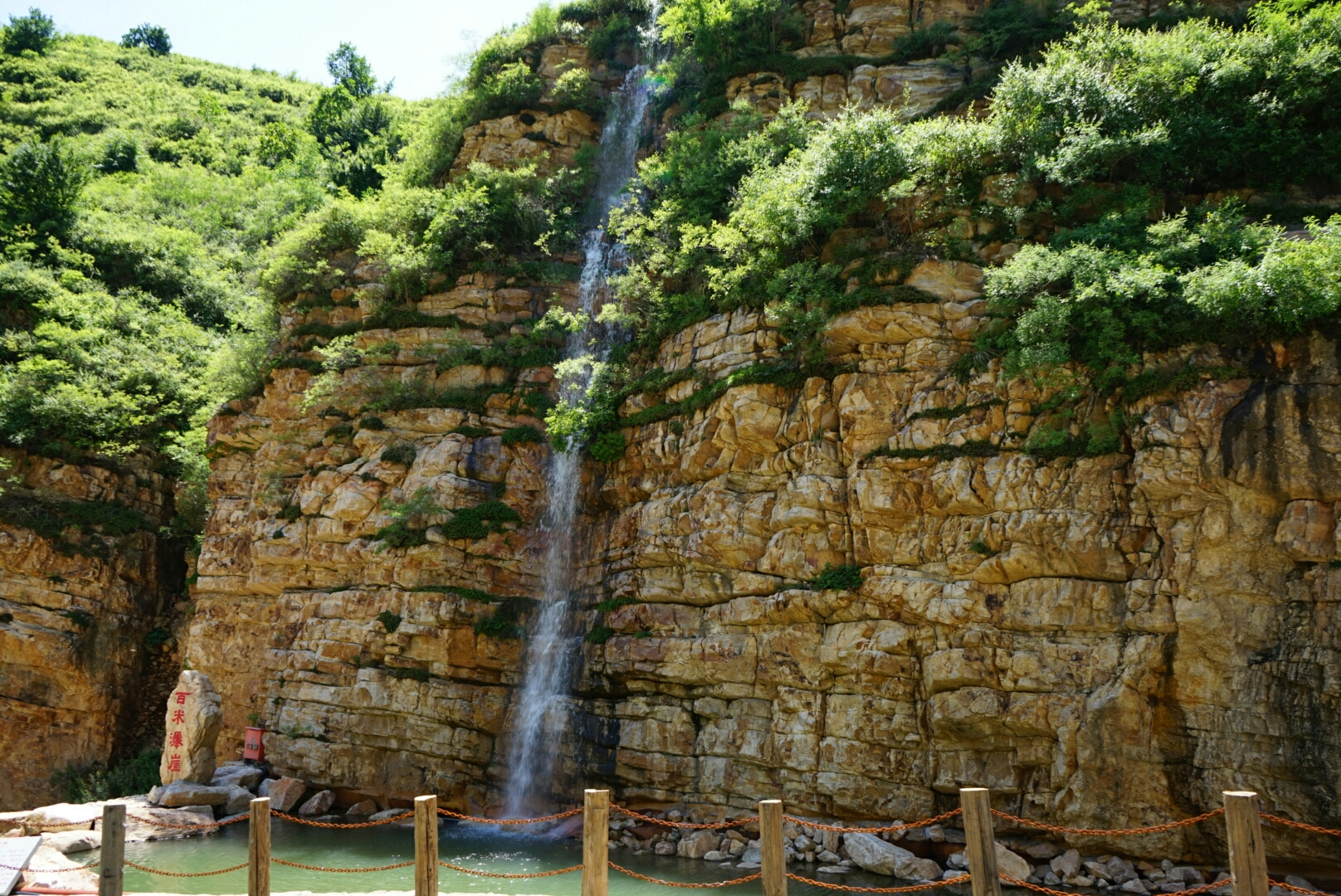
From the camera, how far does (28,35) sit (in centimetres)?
5628

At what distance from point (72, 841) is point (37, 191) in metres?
29.3

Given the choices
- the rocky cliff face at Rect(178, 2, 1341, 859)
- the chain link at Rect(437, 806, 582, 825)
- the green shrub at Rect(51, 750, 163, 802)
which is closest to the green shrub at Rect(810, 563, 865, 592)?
the rocky cliff face at Rect(178, 2, 1341, 859)

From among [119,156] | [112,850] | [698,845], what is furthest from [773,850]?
[119,156]

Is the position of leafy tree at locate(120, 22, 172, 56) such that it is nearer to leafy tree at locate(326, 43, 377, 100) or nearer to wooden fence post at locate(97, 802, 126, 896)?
leafy tree at locate(326, 43, 377, 100)

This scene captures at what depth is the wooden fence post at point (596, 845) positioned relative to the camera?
9.21 meters

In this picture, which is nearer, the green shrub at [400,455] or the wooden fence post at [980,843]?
the wooden fence post at [980,843]

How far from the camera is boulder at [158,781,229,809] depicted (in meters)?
17.5

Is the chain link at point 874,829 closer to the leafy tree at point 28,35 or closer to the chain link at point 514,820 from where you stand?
the chain link at point 514,820

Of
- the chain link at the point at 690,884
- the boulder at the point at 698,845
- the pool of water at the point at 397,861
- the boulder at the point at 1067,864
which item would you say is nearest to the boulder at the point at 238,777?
the pool of water at the point at 397,861

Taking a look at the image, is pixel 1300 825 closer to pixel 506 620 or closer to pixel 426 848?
pixel 426 848

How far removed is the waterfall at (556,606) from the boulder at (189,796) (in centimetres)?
601

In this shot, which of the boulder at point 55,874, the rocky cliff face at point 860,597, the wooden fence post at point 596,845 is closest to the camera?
the wooden fence post at point 596,845

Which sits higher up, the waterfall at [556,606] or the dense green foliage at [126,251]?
the dense green foliage at [126,251]

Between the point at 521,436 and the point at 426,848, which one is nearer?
the point at 426,848
